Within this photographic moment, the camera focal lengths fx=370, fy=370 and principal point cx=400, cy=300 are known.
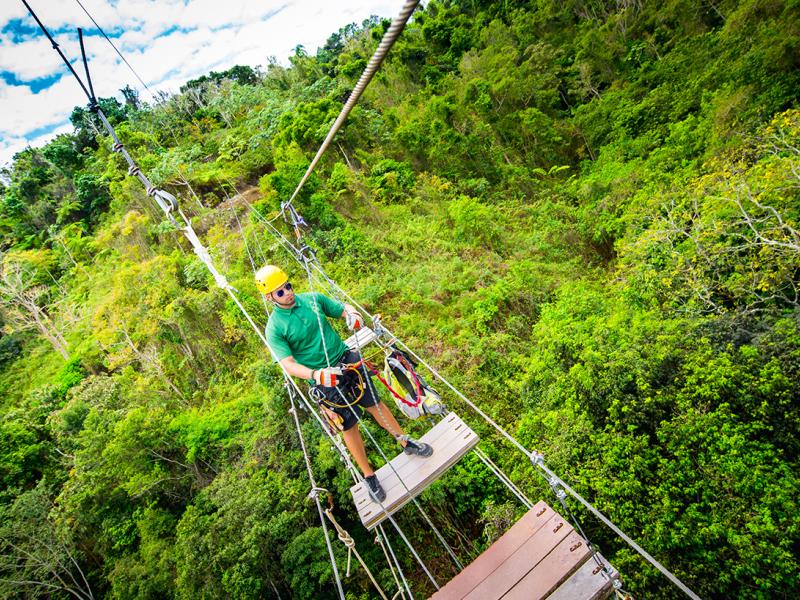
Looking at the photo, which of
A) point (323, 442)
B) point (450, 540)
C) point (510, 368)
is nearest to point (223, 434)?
point (323, 442)

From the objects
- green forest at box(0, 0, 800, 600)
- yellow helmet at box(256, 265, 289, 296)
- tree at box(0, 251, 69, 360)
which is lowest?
green forest at box(0, 0, 800, 600)

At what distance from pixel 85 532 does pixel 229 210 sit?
388 inches

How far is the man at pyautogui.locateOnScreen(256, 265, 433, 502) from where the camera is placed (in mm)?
2586

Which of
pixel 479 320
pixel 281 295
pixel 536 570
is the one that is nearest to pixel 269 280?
pixel 281 295

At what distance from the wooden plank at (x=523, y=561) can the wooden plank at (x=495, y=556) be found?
0.02m

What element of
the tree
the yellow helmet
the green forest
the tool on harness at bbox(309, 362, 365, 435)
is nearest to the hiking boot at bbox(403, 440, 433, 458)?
the tool on harness at bbox(309, 362, 365, 435)

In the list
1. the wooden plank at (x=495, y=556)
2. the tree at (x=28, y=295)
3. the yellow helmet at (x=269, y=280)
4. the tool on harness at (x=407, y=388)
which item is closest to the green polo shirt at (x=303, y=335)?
the yellow helmet at (x=269, y=280)

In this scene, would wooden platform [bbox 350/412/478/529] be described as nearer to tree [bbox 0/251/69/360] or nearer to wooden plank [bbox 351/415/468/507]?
wooden plank [bbox 351/415/468/507]

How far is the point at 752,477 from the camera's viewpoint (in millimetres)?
3125

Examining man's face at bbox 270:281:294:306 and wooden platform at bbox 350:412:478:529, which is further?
man's face at bbox 270:281:294:306

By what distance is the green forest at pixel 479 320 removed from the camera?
12.0 feet

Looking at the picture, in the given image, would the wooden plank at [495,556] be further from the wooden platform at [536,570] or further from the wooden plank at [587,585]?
the wooden plank at [587,585]

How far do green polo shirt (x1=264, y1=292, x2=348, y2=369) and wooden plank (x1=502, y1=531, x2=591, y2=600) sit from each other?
5.81 feet

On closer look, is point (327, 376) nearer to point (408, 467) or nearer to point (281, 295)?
point (281, 295)
